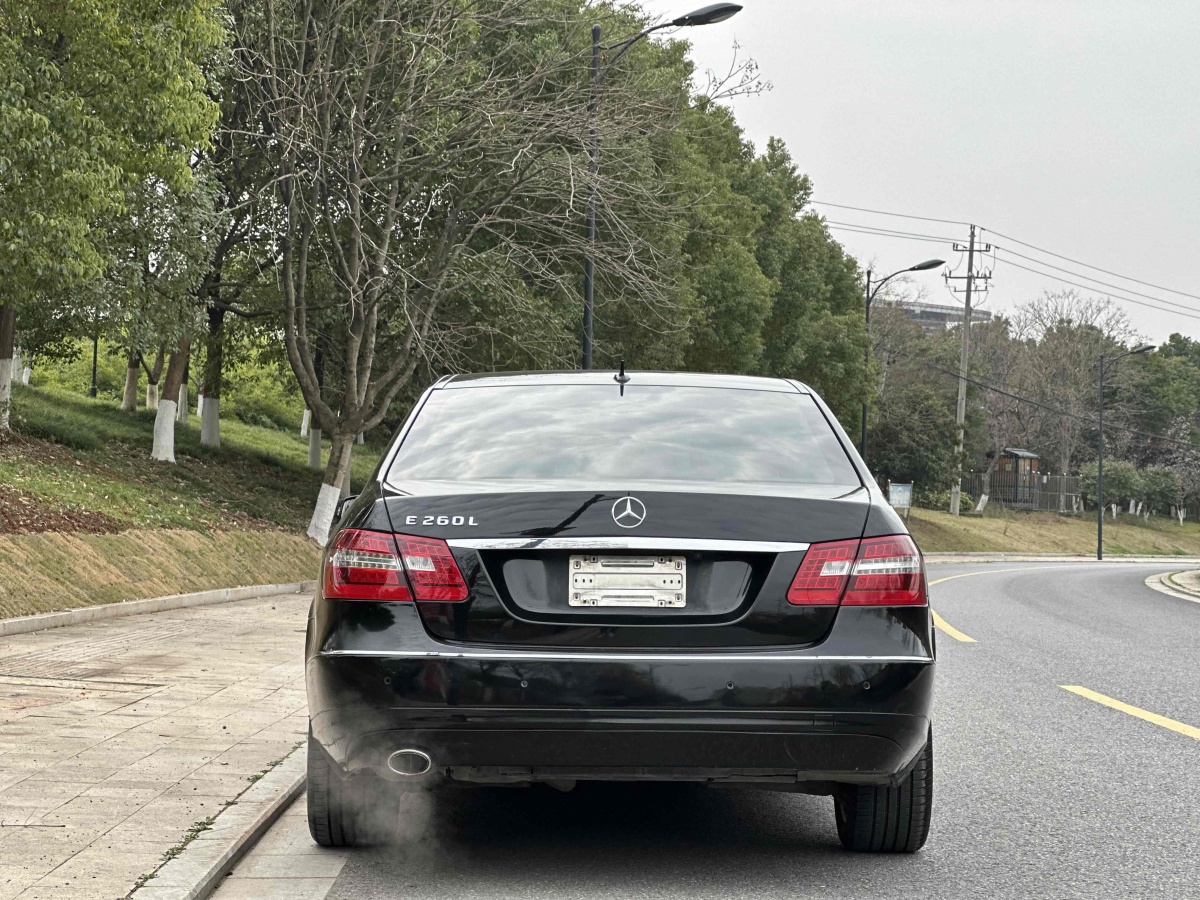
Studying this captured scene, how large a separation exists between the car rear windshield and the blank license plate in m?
0.34

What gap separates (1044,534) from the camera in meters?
69.6

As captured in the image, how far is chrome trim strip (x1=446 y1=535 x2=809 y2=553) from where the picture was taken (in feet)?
14.1

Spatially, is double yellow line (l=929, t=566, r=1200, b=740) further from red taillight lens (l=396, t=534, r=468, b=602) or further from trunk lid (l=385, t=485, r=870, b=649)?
red taillight lens (l=396, t=534, r=468, b=602)

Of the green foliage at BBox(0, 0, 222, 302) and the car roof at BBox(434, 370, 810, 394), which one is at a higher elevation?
the green foliage at BBox(0, 0, 222, 302)

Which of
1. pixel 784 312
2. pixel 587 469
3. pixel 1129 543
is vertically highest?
pixel 784 312

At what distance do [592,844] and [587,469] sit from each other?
147 centimetres

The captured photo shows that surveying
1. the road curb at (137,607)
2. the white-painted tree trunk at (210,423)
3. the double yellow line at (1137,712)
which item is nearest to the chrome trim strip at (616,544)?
the double yellow line at (1137,712)

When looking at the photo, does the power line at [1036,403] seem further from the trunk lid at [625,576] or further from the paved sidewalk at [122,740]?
the trunk lid at [625,576]

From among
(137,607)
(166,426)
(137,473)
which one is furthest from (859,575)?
(166,426)

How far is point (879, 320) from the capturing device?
7369cm

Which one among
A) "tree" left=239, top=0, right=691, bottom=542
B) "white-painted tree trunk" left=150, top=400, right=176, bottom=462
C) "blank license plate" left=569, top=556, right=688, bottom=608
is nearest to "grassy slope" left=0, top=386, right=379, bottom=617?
"white-painted tree trunk" left=150, top=400, right=176, bottom=462

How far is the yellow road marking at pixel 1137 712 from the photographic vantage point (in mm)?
8305

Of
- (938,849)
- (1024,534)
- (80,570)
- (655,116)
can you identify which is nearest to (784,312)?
(655,116)

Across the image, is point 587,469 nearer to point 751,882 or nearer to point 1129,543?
point 751,882
